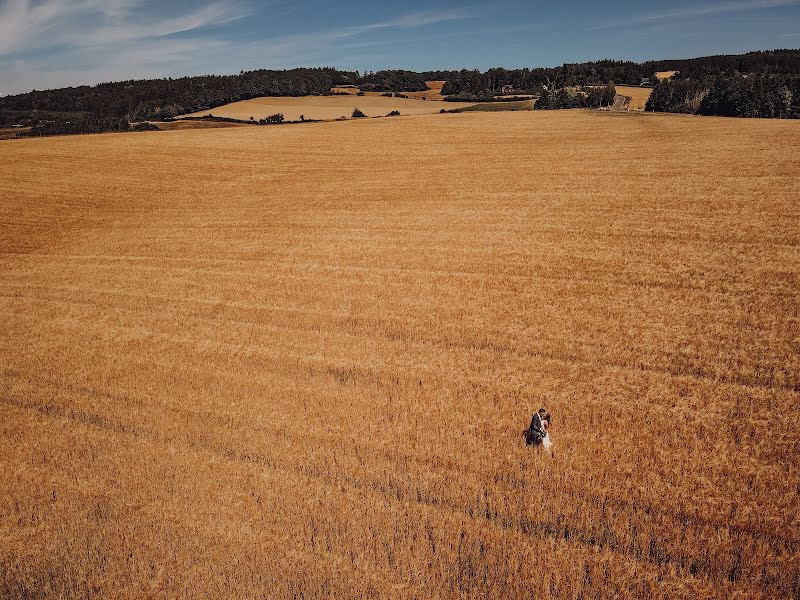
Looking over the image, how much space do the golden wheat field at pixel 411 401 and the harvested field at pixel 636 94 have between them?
77.0m

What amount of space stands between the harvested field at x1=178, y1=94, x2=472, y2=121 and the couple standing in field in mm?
73459

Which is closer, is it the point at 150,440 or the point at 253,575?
the point at 253,575

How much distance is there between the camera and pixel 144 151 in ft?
151

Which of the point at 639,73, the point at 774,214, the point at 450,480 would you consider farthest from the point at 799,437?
the point at 639,73

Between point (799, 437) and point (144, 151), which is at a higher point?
point (144, 151)

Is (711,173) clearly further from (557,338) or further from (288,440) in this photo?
(288,440)

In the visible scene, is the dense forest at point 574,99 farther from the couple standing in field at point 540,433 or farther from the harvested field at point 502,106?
the couple standing in field at point 540,433

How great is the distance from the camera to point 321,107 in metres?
87.2

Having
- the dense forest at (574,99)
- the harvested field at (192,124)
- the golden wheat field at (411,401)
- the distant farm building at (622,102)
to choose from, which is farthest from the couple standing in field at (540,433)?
the distant farm building at (622,102)

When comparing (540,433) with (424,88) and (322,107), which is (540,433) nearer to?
(322,107)

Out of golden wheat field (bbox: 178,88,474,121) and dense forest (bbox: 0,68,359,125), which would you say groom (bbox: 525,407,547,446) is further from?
dense forest (bbox: 0,68,359,125)

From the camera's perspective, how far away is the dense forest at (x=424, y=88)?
74250 millimetres

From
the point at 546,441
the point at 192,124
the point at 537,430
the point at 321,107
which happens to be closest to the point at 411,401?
the point at 537,430

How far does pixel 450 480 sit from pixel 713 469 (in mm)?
4710
